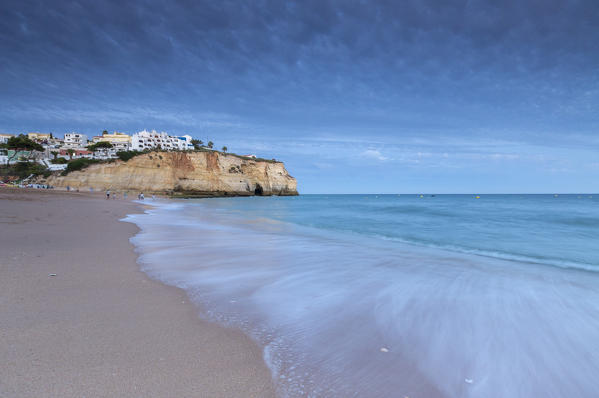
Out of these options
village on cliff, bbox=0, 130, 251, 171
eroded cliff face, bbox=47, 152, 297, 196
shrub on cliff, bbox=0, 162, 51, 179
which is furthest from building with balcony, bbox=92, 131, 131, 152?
eroded cliff face, bbox=47, 152, 297, 196

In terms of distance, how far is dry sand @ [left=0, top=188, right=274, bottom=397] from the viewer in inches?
71.2

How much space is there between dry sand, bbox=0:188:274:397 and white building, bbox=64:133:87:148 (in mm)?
101007

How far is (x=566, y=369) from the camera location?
98.8 inches

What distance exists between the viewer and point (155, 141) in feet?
267

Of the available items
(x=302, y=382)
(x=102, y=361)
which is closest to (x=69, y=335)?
(x=102, y=361)

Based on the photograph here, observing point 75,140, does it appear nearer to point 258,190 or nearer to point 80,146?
point 80,146

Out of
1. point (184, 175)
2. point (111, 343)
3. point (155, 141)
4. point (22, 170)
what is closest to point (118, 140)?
point (155, 141)

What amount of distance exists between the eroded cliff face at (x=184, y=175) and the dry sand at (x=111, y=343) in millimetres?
48415

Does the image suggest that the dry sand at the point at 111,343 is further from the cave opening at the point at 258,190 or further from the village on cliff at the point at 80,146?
the cave opening at the point at 258,190

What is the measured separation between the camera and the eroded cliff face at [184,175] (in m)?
45.2

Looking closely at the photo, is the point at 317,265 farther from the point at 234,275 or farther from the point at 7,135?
the point at 7,135

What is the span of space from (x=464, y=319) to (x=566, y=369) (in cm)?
103

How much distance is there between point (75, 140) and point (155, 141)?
83.4 feet

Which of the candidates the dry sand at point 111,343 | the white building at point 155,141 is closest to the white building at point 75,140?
the white building at point 155,141
